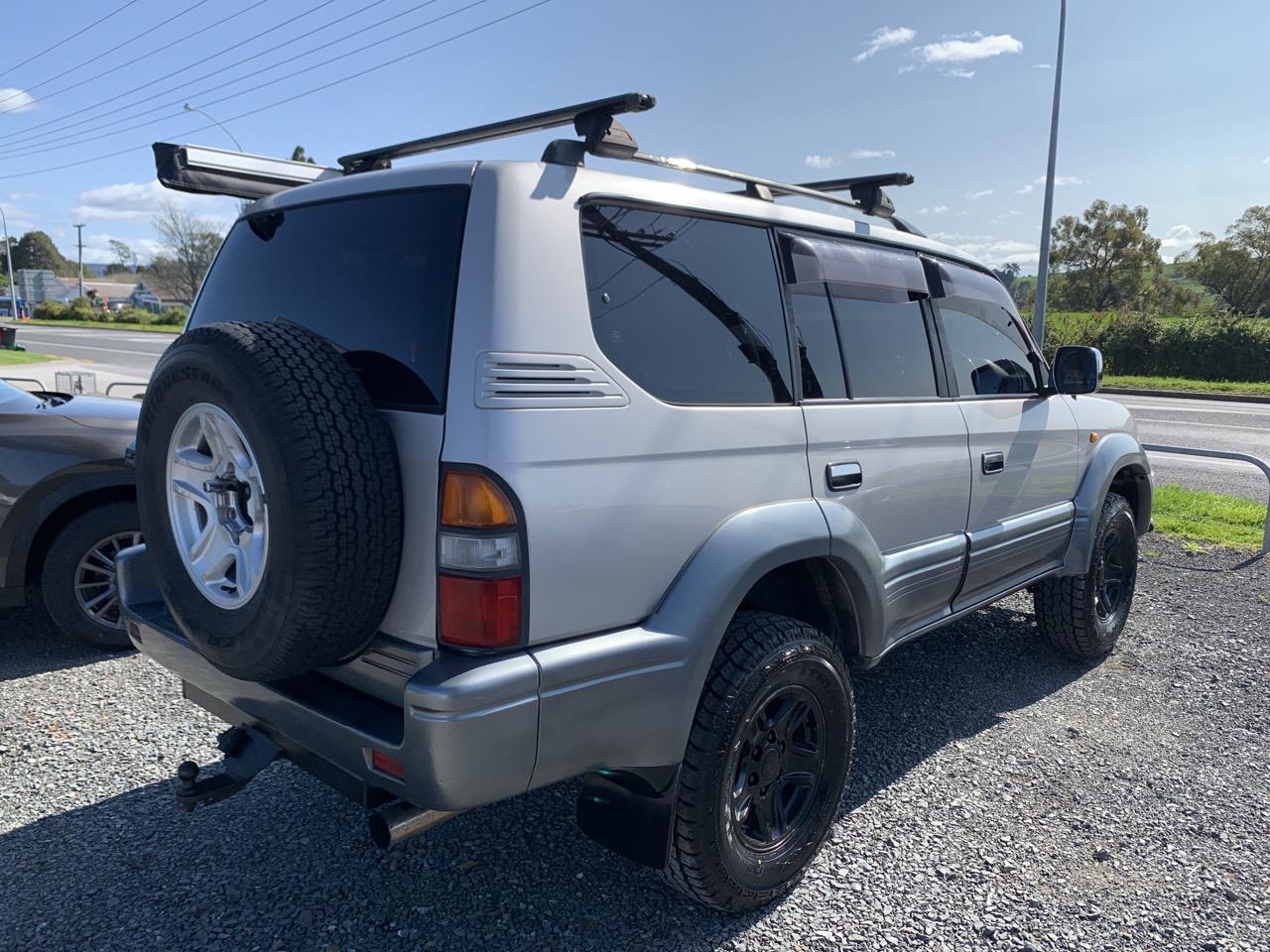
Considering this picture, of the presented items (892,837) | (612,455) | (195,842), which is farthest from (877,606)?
(195,842)

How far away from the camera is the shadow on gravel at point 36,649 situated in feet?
13.8

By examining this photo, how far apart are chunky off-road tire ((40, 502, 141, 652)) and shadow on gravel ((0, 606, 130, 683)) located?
4.7 inches

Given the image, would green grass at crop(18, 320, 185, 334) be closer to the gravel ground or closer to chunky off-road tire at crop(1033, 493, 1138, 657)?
the gravel ground

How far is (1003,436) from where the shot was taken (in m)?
3.61

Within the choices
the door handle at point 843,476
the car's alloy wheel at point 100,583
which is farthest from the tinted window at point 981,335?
the car's alloy wheel at point 100,583

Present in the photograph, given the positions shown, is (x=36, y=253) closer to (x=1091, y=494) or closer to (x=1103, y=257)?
(x=1103, y=257)

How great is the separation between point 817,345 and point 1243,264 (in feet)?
186

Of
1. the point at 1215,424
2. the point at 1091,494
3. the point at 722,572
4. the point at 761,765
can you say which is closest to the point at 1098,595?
the point at 1091,494

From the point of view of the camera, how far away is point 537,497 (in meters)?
1.94

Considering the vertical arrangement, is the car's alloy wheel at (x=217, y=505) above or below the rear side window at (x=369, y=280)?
below

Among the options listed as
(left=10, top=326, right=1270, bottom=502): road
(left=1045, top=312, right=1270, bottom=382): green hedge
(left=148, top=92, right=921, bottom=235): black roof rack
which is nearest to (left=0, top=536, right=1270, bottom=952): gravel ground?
(left=148, top=92, right=921, bottom=235): black roof rack

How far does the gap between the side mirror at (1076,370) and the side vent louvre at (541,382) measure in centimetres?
283

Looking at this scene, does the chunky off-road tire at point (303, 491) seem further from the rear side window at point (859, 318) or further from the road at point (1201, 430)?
the road at point (1201, 430)

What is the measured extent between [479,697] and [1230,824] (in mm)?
2733
